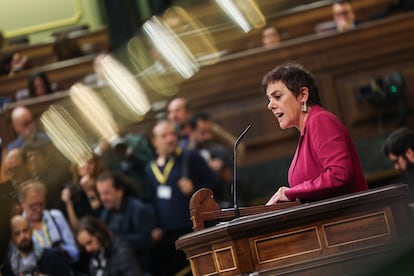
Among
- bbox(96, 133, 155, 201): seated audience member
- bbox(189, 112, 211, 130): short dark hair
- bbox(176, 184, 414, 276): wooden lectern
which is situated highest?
bbox(189, 112, 211, 130): short dark hair

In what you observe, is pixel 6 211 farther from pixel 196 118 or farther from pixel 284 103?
pixel 284 103

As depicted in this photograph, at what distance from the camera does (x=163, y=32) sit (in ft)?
29.0

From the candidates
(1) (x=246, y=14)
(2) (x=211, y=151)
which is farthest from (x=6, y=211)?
(1) (x=246, y=14)

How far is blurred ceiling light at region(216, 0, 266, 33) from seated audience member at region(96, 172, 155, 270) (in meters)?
2.89

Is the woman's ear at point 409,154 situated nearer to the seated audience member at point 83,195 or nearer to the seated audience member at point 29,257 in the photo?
the seated audience member at point 29,257

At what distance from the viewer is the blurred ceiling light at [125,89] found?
781cm

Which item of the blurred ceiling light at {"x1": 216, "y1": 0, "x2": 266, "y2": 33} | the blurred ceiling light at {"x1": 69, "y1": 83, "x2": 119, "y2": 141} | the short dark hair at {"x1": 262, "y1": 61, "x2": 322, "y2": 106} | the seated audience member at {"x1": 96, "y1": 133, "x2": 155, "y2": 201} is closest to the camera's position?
the short dark hair at {"x1": 262, "y1": 61, "x2": 322, "y2": 106}

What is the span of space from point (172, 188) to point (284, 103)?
3.06 m

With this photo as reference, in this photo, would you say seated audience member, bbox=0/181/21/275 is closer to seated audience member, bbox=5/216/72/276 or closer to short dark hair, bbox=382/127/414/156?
seated audience member, bbox=5/216/72/276

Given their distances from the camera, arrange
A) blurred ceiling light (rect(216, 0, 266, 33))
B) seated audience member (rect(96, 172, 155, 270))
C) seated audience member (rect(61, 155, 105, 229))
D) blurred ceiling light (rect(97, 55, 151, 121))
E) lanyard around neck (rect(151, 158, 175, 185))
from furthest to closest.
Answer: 1. blurred ceiling light (rect(216, 0, 266, 33))
2. blurred ceiling light (rect(97, 55, 151, 121))
3. seated audience member (rect(61, 155, 105, 229))
4. lanyard around neck (rect(151, 158, 175, 185))
5. seated audience member (rect(96, 172, 155, 270))

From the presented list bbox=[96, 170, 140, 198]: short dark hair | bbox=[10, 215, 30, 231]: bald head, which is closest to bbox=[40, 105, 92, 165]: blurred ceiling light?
bbox=[96, 170, 140, 198]: short dark hair

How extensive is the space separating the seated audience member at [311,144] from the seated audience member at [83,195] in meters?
3.22

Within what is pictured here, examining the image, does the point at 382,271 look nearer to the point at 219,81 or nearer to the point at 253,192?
the point at 253,192

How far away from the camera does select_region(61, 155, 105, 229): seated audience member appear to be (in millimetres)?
6449
